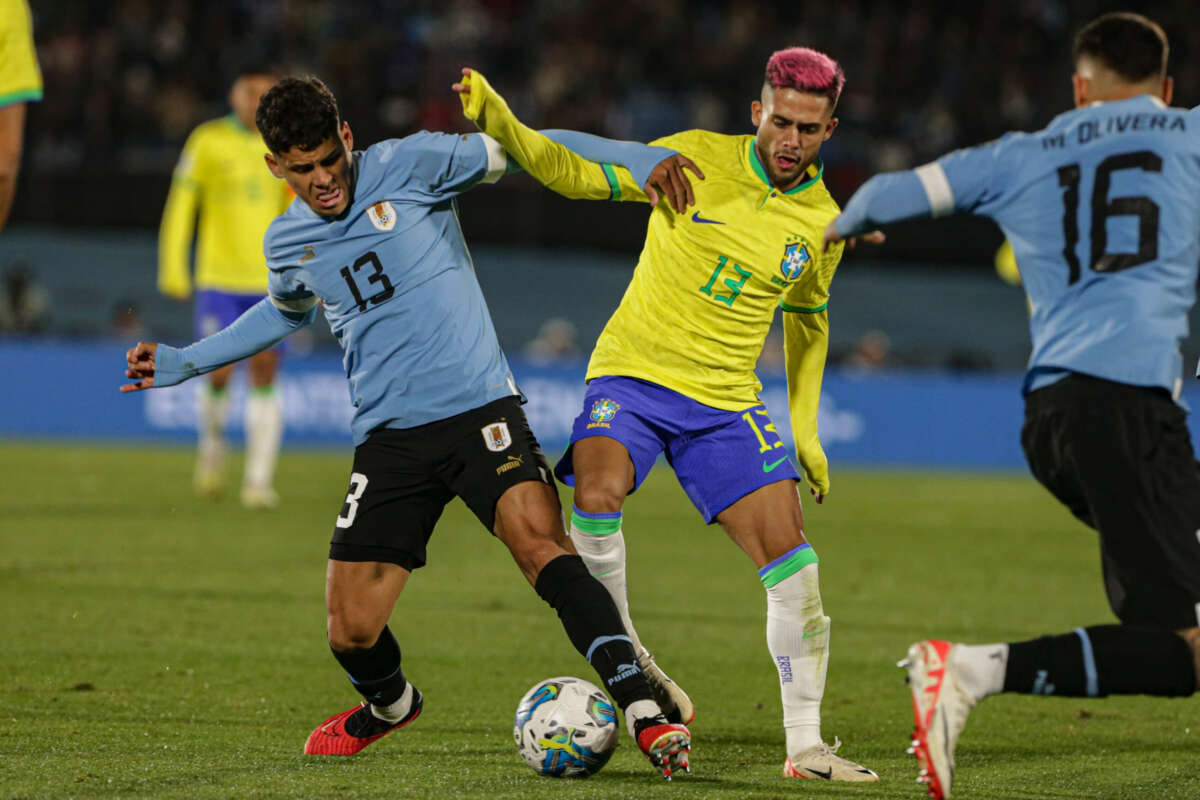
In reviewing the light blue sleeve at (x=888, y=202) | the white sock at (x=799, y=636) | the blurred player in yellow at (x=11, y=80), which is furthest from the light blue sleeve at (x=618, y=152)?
the blurred player in yellow at (x=11, y=80)

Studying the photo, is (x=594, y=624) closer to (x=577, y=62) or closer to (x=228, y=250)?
(x=228, y=250)

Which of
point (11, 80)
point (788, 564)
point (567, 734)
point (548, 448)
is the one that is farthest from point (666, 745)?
point (548, 448)

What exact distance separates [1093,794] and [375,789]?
1958 mm

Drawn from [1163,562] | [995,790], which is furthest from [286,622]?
[1163,562]

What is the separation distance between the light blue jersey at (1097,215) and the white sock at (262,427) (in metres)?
7.88

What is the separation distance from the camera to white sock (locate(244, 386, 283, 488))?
11.3 m

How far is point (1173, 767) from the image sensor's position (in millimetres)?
4797

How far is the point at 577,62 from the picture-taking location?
21031mm

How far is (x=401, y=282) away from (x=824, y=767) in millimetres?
1916

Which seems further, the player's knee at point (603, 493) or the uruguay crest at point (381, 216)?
the player's knee at point (603, 493)

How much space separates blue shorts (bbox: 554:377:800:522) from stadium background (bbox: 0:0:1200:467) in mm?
12573

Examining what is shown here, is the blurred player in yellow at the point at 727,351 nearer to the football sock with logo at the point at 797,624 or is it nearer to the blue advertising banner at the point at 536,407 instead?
the football sock with logo at the point at 797,624

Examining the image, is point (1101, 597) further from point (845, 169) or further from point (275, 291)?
point (845, 169)

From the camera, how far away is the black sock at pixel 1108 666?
149 inches
